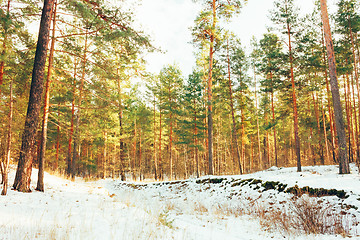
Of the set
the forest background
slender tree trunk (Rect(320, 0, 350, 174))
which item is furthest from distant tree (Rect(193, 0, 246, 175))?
slender tree trunk (Rect(320, 0, 350, 174))

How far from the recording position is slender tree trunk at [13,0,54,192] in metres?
6.72

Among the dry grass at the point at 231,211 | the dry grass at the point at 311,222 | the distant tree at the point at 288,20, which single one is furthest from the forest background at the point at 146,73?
the dry grass at the point at 311,222

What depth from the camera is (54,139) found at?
80.5 feet

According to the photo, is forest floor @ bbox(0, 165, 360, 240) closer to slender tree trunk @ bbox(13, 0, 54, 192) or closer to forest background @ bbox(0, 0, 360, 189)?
slender tree trunk @ bbox(13, 0, 54, 192)

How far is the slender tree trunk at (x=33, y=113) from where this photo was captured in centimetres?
672

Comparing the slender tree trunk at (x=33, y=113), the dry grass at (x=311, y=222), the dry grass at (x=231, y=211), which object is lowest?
the dry grass at (x=231, y=211)

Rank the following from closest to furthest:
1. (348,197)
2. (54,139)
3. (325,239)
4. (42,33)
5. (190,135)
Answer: (325,239) → (348,197) → (42,33) → (190,135) → (54,139)

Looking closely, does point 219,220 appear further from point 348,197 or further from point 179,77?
point 179,77

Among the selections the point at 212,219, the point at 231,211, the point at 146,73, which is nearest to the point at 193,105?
the point at 146,73

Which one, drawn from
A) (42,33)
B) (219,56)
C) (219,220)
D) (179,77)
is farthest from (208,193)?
(179,77)

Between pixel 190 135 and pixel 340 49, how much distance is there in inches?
613

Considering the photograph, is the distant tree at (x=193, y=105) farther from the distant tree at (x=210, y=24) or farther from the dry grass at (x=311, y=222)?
the dry grass at (x=311, y=222)

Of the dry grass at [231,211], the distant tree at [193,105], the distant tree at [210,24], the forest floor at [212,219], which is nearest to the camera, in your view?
the forest floor at [212,219]

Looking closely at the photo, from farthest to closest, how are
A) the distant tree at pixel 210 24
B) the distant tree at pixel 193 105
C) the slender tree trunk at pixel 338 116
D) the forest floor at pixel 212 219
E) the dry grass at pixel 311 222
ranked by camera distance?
the distant tree at pixel 193 105
the distant tree at pixel 210 24
the slender tree trunk at pixel 338 116
the dry grass at pixel 311 222
the forest floor at pixel 212 219
